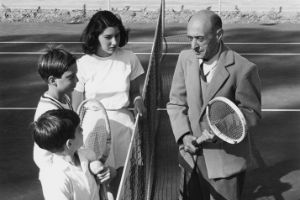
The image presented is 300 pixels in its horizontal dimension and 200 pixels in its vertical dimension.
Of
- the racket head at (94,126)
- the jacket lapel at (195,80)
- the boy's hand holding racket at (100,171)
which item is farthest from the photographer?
the jacket lapel at (195,80)

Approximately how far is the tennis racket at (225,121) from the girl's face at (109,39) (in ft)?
3.66

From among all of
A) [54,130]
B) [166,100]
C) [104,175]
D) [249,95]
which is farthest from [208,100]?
[166,100]

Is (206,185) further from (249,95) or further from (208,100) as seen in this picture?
(249,95)

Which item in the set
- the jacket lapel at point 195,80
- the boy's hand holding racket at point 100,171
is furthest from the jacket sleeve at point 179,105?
the boy's hand holding racket at point 100,171

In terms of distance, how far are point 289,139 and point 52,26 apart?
11.9 metres

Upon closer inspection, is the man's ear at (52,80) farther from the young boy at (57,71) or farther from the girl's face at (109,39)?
the girl's face at (109,39)

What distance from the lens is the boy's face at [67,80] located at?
5379 millimetres

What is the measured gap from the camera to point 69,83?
5418mm

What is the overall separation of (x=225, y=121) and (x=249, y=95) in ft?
0.96

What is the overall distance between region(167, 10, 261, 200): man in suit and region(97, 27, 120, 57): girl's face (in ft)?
2.20

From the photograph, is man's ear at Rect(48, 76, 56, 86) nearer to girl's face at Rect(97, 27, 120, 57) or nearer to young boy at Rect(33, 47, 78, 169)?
young boy at Rect(33, 47, 78, 169)

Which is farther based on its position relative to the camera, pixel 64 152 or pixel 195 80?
pixel 195 80

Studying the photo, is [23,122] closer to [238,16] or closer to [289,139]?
[289,139]

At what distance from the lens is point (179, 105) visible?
6.04 metres
